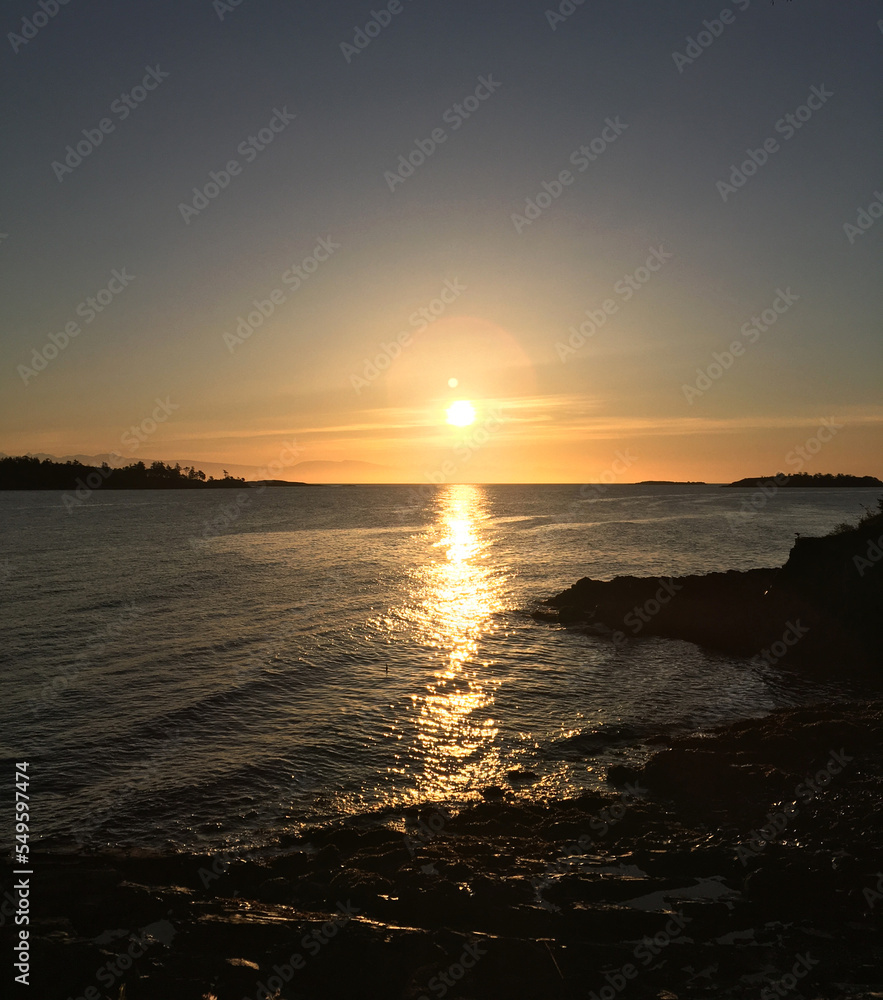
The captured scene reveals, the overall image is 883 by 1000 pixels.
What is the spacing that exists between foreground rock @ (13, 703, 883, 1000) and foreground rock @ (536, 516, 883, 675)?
16119 millimetres

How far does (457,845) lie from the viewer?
13.9 m

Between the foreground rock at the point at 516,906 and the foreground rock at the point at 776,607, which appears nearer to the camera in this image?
the foreground rock at the point at 516,906

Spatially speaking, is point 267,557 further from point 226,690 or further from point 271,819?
point 271,819

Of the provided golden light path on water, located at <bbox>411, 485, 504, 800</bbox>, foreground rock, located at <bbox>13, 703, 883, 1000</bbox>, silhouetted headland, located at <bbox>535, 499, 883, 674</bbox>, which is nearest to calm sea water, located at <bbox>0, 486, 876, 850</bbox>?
golden light path on water, located at <bbox>411, 485, 504, 800</bbox>

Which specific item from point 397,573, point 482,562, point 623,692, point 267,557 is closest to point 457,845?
point 623,692

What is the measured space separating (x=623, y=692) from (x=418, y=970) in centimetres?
1816

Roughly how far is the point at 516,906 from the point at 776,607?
30033 mm

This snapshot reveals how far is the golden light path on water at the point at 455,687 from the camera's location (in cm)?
1858

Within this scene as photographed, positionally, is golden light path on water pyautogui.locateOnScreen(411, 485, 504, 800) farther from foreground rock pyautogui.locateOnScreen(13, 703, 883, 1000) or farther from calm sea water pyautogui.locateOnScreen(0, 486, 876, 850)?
foreground rock pyautogui.locateOnScreen(13, 703, 883, 1000)

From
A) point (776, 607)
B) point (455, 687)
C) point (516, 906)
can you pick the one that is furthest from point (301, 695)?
point (776, 607)

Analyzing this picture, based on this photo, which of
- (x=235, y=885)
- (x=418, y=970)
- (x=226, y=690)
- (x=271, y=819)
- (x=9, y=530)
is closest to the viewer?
(x=418, y=970)

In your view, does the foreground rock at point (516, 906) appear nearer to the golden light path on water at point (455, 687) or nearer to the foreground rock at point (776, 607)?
the golden light path on water at point (455, 687)

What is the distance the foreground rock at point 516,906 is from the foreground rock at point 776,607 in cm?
1612

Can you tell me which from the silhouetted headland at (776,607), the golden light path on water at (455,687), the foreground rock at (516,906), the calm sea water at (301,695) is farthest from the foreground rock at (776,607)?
the foreground rock at (516,906)
